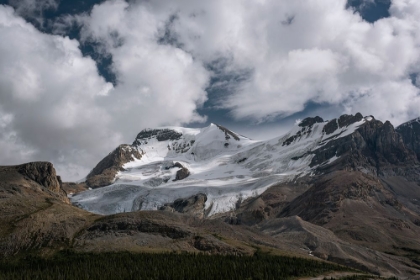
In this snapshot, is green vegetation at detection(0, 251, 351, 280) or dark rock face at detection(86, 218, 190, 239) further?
dark rock face at detection(86, 218, 190, 239)

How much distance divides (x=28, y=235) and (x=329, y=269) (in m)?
97.3

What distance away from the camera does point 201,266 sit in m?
118

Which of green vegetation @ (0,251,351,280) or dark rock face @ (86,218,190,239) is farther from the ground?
dark rock face @ (86,218,190,239)

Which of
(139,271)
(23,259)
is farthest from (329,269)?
(23,259)

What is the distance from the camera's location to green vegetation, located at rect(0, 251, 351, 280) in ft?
358

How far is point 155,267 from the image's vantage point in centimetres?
11500

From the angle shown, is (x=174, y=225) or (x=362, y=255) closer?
(x=174, y=225)

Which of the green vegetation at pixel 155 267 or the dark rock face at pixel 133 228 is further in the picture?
the dark rock face at pixel 133 228

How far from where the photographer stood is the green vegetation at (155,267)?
358ft

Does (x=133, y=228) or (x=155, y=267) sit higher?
(x=133, y=228)

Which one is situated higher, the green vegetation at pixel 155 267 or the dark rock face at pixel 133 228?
the dark rock face at pixel 133 228

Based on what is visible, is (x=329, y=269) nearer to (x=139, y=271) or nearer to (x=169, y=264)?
(x=169, y=264)

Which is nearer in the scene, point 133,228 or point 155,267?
point 155,267

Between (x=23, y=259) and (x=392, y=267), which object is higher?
(x=23, y=259)
